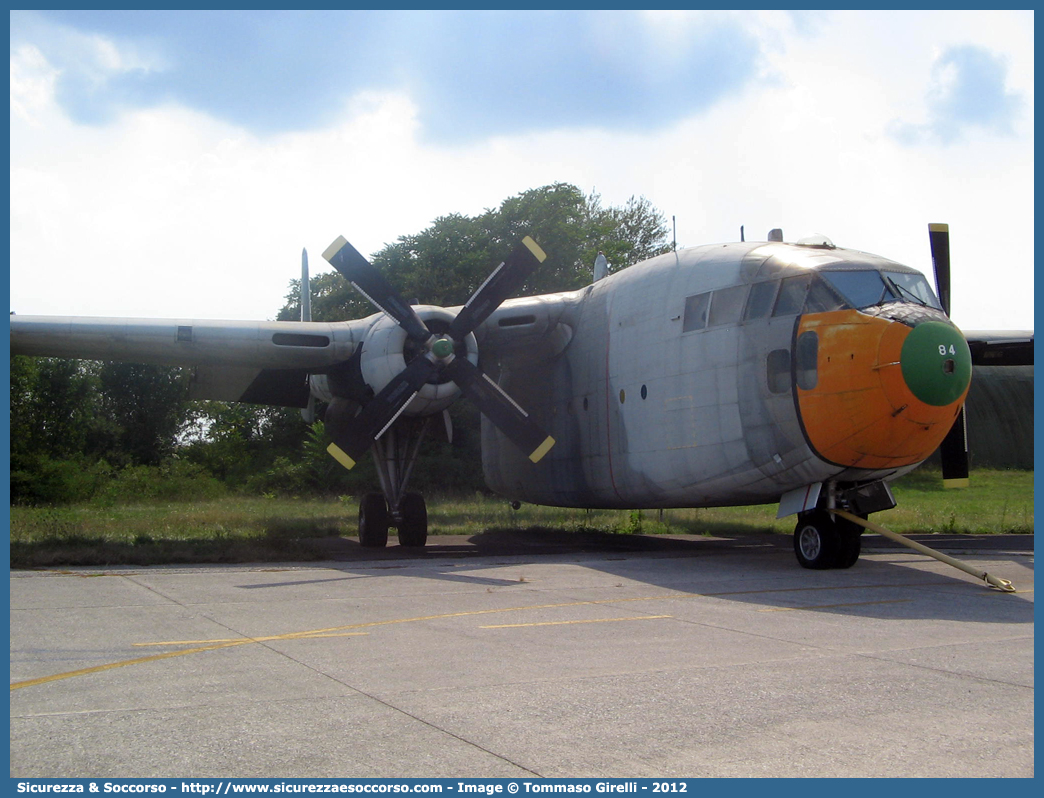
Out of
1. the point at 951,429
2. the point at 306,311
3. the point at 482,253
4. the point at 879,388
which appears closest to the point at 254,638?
the point at 879,388

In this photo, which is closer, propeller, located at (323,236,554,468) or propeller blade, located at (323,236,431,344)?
propeller, located at (323,236,554,468)

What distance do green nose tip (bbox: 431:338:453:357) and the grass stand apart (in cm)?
382

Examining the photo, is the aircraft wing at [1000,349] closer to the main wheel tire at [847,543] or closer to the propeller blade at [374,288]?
the main wheel tire at [847,543]

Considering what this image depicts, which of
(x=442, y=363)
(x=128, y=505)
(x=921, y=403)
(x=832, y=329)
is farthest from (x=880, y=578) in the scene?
(x=128, y=505)

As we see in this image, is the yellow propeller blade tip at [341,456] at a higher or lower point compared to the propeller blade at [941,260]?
lower

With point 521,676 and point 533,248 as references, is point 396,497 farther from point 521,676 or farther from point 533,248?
point 521,676

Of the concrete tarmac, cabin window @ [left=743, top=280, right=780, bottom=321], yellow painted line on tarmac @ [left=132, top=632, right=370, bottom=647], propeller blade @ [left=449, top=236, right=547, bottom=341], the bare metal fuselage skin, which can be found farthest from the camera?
propeller blade @ [left=449, top=236, right=547, bottom=341]

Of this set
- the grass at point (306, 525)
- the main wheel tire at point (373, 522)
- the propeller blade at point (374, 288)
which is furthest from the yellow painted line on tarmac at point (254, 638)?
the main wheel tire at point (373, 522)

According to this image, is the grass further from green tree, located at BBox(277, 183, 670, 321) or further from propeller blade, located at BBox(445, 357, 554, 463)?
green tree, located at BBox(277, 183, 670, 321)

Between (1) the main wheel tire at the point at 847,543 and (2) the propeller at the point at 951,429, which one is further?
(2) the propeller at the point at 951,429

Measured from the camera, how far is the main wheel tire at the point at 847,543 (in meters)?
12.5

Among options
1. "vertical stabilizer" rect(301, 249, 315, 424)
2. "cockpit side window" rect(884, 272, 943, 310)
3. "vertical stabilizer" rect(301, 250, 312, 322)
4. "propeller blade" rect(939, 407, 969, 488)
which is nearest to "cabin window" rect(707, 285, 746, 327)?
"cockpit side window" rect(884, 272, 943, 310)

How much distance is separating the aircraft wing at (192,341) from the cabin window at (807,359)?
827 cm

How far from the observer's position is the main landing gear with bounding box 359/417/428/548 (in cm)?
1739
